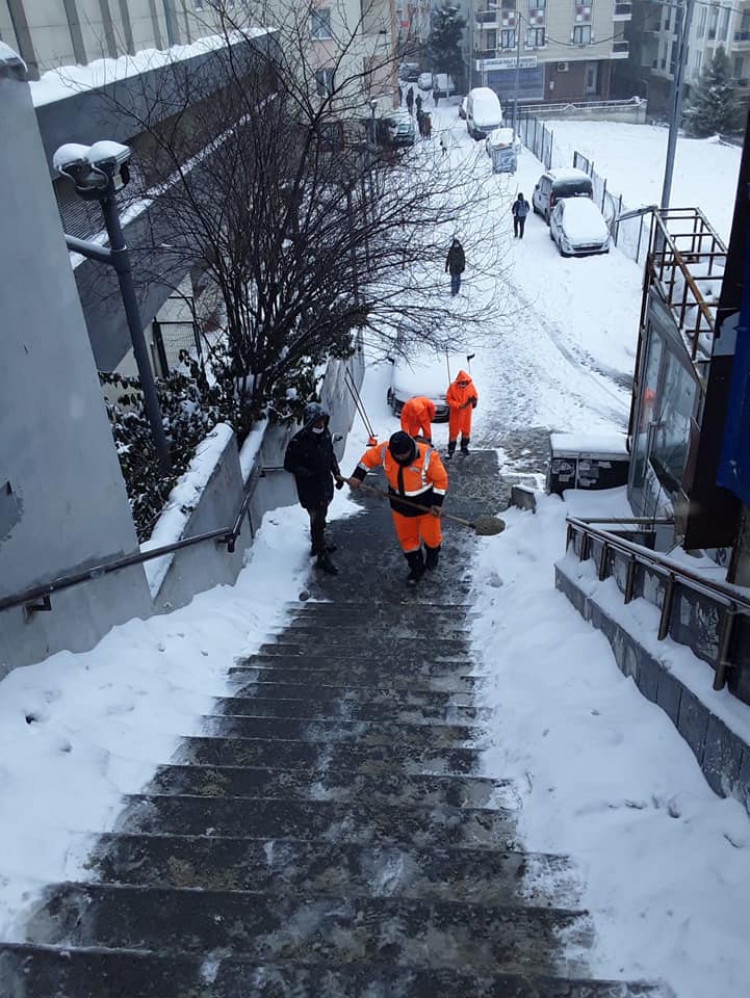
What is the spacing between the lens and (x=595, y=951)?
3096 millimetres

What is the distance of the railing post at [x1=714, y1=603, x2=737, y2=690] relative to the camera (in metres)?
3.78

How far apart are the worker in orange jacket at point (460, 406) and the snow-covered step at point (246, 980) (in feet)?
34.7

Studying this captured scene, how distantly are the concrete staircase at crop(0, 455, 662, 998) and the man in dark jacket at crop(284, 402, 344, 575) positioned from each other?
364 centimetres

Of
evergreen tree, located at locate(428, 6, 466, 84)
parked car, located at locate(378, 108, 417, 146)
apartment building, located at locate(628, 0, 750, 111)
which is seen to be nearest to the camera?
parked car, located at locate(378, 108, 417, 146)

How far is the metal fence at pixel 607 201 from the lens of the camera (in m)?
24.2

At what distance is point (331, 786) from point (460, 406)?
9.37 meters

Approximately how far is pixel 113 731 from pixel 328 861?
1.62 m

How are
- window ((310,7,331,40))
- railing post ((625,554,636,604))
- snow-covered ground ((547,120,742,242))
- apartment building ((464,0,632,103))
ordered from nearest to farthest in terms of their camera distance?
railing post ((625,554,636,604)) → window ((310,7,331,40)) → snow-covered ground ((547,120,742,242)) → apartment building ((464,0,632,103))

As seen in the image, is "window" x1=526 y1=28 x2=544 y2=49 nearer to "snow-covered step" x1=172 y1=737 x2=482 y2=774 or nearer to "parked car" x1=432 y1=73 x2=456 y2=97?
"parked car" x1=432 y1=73 x2=456 y2=97

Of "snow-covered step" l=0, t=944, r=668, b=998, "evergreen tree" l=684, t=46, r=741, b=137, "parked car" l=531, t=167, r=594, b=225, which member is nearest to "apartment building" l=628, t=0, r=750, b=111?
"evergreen tree" l=684, t=46, r=741, b=137

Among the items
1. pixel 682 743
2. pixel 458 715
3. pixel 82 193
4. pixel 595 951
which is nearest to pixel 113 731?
pixel 458 715

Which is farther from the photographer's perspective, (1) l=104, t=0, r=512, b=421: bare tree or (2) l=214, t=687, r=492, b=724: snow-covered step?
(1) l=104, t=0, r=512, b=421: bare tree

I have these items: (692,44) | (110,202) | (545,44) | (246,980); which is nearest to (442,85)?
(545,44)

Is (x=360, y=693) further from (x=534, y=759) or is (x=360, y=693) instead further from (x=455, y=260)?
(x=455, y=260)
